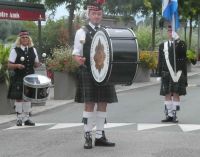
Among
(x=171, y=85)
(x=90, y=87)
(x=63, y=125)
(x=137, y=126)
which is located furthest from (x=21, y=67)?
(x=90, y=87)

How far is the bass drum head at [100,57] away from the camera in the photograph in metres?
8.06

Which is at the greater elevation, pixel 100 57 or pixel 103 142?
pixel 100 57

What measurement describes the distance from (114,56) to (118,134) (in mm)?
2148

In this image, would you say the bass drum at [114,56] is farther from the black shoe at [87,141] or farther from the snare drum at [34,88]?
the snare drum at [34,88]

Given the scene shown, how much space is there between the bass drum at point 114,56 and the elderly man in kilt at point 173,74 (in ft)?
10.3

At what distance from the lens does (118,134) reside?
387 inches

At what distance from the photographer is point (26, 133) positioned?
10.2m

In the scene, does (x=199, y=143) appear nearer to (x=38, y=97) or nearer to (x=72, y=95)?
(x=38, y=97)

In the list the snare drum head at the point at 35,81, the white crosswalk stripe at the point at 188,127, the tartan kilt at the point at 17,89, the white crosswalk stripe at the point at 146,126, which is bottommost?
the white crosswalk stripe at the point at 146,126

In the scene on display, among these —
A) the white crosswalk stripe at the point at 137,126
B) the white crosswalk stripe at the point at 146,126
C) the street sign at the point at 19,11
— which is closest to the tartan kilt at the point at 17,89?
the white crosswalk stripe at the point at 137,126

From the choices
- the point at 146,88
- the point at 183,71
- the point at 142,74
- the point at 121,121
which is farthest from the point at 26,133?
the point at 142,74

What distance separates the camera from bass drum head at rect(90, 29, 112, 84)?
8062 mm

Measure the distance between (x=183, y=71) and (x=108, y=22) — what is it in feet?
52.3

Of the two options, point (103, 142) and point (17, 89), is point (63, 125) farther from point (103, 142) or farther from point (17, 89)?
point (103, 142)
